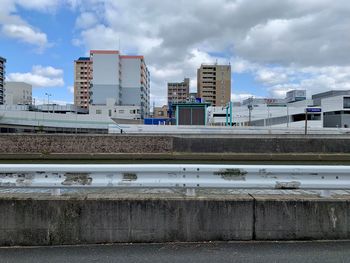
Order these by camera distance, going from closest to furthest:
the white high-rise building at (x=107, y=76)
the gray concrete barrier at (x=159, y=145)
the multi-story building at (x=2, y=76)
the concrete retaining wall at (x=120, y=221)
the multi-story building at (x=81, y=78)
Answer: the concrete retaining wall at (x=120, y=221) → the gray concrete barrier at (x=159, y=145) → the white high-rise building at (x=107, y=76) → the multi-story building at (x=2, y=76) → the multi-story building at (x=81, y=78)

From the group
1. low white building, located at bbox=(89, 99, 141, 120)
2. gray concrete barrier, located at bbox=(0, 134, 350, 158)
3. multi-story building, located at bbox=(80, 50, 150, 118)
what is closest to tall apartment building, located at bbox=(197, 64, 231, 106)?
multi-story building, located at bbox=(80, 50, 150, 118)

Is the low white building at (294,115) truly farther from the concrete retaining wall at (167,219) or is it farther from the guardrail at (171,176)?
the concrete retaining wall at (167,219)

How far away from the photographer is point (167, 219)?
5.20 m

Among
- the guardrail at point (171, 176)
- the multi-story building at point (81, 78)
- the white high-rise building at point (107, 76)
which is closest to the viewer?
the guardrail at point (171, 176)

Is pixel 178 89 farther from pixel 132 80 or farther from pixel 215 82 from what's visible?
pixel 132 80

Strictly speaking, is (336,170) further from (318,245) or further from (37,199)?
(37,199)

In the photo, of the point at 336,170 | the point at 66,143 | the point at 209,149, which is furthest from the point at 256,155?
the point at 336,170

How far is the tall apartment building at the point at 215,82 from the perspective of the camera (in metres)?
154

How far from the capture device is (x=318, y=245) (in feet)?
16.6

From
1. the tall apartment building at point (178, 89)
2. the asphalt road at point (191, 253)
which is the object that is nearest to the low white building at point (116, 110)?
the tall apartment building at point (178, 89)

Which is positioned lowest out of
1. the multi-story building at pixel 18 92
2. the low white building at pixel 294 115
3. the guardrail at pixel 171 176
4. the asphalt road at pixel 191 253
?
the asphalt road at pixel 191 253

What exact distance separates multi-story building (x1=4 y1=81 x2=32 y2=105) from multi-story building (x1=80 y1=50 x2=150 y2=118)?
127 ft

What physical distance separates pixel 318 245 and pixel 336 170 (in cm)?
121

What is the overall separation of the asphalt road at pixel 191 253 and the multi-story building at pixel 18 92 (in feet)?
485
